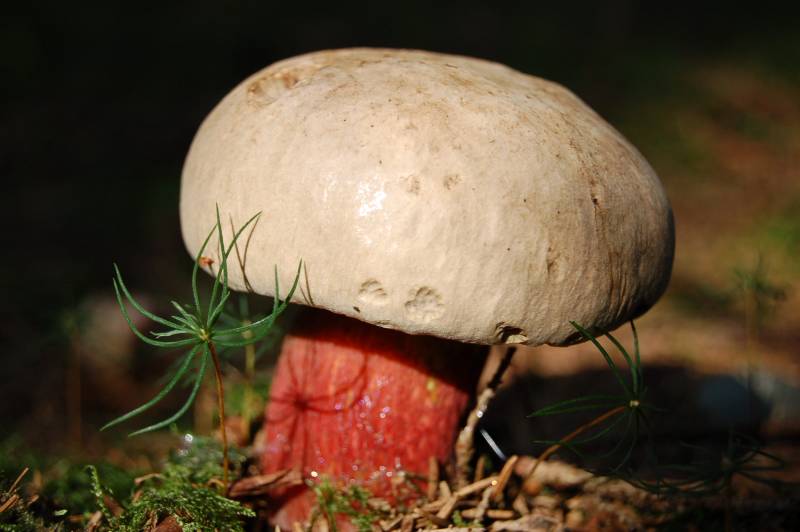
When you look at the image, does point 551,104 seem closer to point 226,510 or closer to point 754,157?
point 226,510

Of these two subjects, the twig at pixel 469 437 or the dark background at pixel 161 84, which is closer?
the twig at pixel 469 437

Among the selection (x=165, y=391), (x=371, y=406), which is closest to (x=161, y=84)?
(x=371, y=406)

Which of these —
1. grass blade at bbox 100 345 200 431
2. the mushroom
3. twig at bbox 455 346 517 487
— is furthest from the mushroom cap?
twig at bbox 455 346 517 487

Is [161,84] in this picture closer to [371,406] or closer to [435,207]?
[371,406]

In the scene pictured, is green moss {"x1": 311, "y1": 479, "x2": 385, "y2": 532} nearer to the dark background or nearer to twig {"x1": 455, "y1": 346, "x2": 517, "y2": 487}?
twig {"x1": 455, "y1": 346, "x2": 517, "y2": 487}

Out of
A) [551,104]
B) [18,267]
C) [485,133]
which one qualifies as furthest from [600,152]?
[18,267]

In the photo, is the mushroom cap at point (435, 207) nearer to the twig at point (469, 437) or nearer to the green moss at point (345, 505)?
the twig at point (469, 437)

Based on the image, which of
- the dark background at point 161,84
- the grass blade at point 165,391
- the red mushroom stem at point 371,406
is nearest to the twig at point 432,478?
the red mushroom stem at point 371,406
